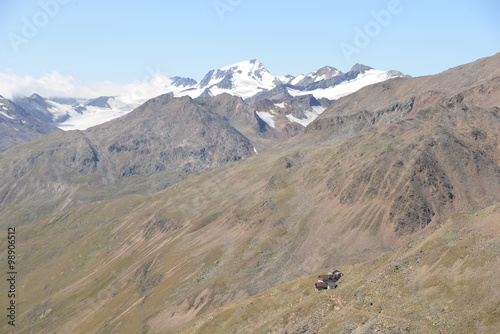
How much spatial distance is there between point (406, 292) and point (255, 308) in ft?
136

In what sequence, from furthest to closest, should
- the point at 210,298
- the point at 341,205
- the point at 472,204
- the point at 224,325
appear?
the point at 341,205
the point at 472,204
the point at 210,298
the point at 224,325

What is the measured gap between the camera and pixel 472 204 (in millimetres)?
173000

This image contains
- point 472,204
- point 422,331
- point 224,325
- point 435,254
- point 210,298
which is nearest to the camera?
point 422,331

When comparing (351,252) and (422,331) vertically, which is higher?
(422,331)

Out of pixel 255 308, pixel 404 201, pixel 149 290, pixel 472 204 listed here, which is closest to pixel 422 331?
pixel 255 308

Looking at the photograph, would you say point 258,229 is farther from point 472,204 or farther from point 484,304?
point 484,304

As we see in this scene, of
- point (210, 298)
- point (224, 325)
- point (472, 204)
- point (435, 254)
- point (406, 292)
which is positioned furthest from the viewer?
point (472, 204)

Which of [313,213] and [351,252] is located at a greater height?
[313,213]

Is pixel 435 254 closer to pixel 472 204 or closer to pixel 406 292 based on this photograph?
pixel 406 292

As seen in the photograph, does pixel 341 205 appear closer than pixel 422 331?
No

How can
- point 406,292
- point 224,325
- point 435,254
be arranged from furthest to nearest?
point 224,325, point 435,254, point 406,292

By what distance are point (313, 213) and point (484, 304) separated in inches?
4977

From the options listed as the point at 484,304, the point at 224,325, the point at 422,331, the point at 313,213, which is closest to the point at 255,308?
the point at 224,325

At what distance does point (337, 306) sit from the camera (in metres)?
84.6
